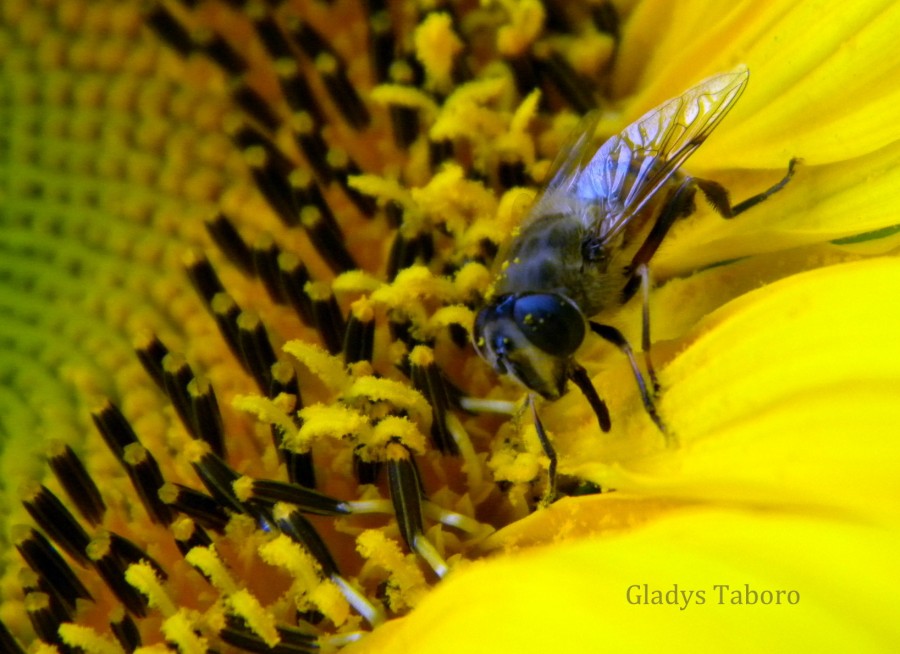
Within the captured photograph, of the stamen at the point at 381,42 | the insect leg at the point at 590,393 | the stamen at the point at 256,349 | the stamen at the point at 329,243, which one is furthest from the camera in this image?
the stamen at the point at 381,42

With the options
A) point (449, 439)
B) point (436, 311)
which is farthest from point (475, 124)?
point (449, 439)

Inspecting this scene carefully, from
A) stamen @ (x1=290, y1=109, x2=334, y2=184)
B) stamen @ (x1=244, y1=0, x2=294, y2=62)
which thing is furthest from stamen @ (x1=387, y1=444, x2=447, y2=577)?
stamen @ (x1=244, y1=0, x2=294, y2=62)

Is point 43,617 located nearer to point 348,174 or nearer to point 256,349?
point 256,349

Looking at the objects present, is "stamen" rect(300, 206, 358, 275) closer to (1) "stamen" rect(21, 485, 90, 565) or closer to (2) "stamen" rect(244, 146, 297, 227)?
(2) "stamen" rect(244, 146, 297, 227)

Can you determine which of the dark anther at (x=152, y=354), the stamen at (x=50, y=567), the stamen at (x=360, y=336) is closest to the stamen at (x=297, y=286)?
the stamen at (x=360, y=336)

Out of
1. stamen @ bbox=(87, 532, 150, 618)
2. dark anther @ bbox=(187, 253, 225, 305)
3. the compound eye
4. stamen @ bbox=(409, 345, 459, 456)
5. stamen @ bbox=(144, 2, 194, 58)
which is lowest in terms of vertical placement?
stamen @ bbox=(87, 532, 150, 618)

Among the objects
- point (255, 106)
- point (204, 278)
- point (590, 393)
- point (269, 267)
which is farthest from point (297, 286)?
point (590, 393)

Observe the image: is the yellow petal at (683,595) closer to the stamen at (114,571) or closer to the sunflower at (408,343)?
the sunflower at (408,343)
